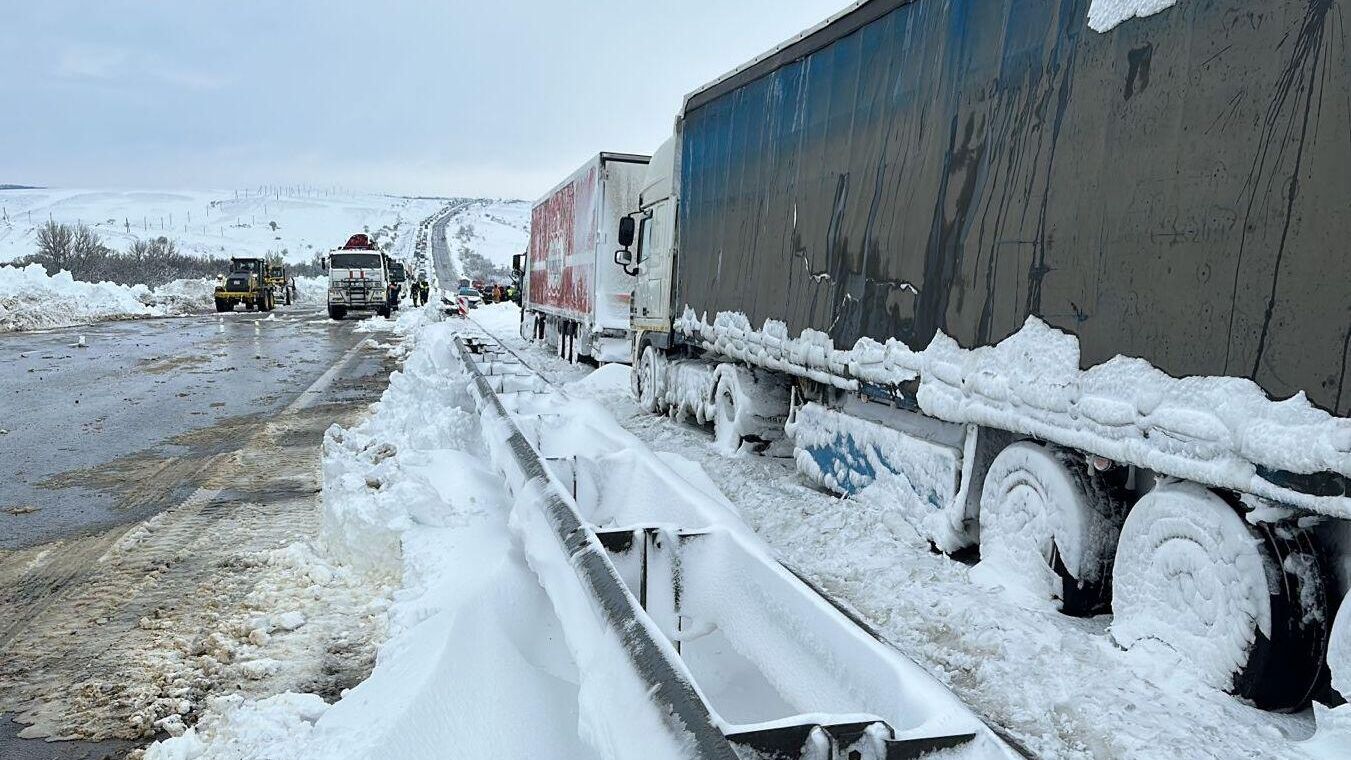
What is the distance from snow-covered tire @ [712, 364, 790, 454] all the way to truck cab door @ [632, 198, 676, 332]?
2.11 meters

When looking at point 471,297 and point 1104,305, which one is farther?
point 471,297

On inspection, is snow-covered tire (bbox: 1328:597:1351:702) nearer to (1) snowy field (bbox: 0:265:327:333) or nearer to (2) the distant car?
(1) snowy field (bbox: 0:265:327:333)

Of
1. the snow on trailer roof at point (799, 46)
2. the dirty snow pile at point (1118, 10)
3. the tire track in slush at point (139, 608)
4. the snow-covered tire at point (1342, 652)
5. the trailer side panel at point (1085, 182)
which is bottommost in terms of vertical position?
the tire track in slush at point (139, 608)

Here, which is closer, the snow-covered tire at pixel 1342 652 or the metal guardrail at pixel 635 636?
the metal guardrail at pixel 635 636

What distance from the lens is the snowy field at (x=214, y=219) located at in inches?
4847

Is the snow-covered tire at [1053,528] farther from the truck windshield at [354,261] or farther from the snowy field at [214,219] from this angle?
the snowy field at [214,219]

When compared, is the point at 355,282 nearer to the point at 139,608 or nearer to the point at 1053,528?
the point at 139,608

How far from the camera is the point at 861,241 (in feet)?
20.4

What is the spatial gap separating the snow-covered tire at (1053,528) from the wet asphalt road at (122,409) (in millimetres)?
5762

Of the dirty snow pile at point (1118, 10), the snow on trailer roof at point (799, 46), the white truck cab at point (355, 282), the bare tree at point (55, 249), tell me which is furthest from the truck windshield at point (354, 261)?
the bare tree at point (55, 249)

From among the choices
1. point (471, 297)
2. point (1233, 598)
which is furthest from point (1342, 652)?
point (471, 297)

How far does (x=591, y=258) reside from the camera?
51.1 feet

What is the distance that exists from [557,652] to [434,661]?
0.52 metres

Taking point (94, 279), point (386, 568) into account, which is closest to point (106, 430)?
point (386, 568)
